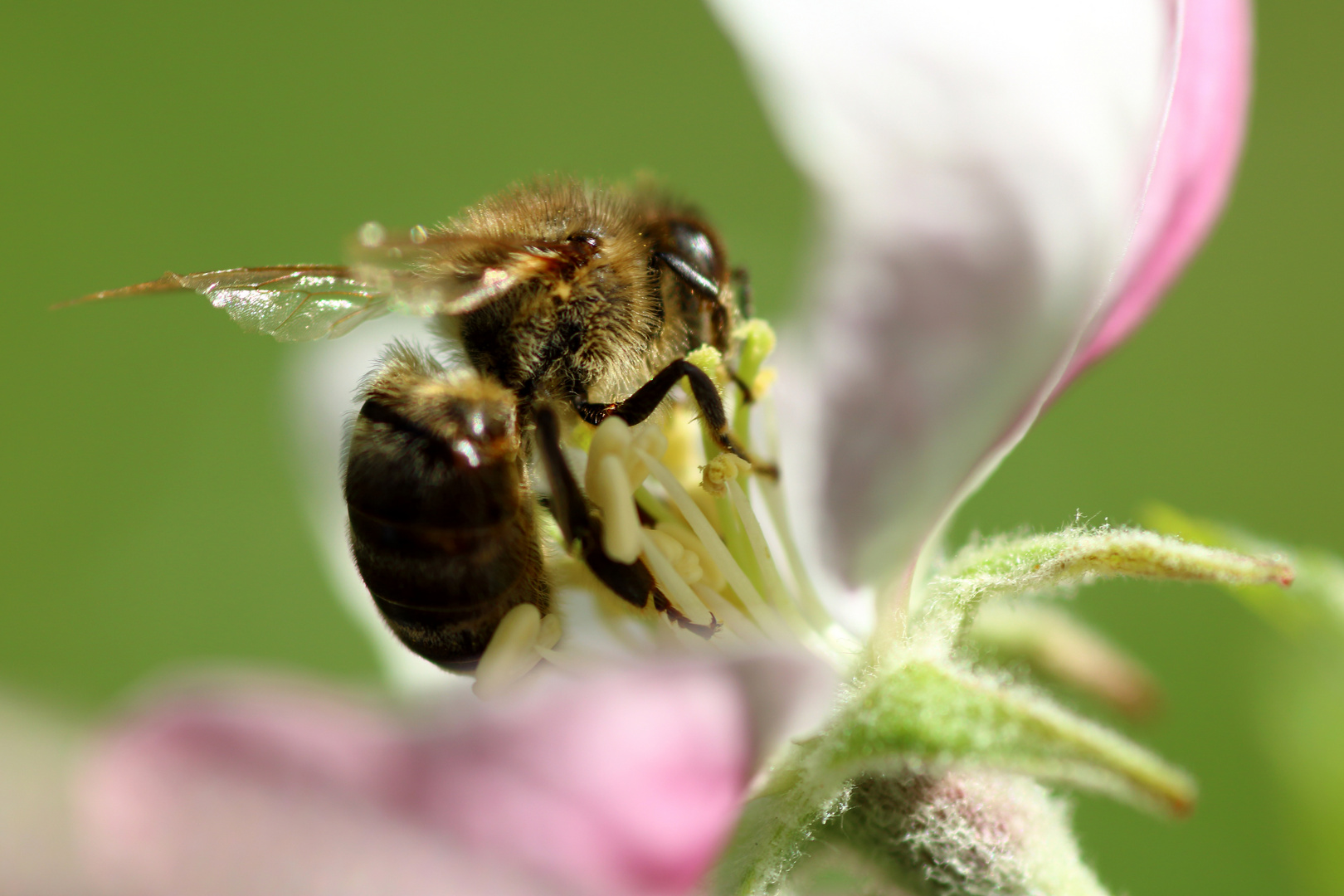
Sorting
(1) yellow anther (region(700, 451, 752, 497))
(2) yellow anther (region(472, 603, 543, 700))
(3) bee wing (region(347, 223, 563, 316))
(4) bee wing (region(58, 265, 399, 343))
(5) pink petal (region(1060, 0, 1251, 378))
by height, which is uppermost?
(5) pink petal (region(1060, 0, 1251, 378))

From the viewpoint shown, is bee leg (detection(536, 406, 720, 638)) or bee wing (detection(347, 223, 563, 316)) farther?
bee leg (detection(536, 406, 720, 638))

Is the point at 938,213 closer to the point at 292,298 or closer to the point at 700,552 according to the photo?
the point at 700,552

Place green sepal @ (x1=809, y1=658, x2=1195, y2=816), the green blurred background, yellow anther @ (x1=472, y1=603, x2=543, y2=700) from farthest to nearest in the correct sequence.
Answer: the green blurred background
yellow anther @ (x1=472, y1=603, x2=543, y2=700)
green sepal @ (x1=809, y1=658, x2=1195, y2=816)

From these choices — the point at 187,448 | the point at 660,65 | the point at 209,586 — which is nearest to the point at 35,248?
the point at 187,448

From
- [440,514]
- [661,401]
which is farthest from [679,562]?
[440,514]

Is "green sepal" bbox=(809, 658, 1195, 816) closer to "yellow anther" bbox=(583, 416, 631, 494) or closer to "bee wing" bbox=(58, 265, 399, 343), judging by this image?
"yellow anther" bbox=(583, 416, 631, 494)

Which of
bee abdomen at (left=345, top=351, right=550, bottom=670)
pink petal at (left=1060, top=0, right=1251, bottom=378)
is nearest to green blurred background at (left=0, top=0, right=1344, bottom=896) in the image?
pink petal at (left=1060, top=0, right=1251, bottom=378)

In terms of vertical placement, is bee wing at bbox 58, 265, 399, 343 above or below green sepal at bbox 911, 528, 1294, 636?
below

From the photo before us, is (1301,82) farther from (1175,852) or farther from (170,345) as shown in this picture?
(170,345)
